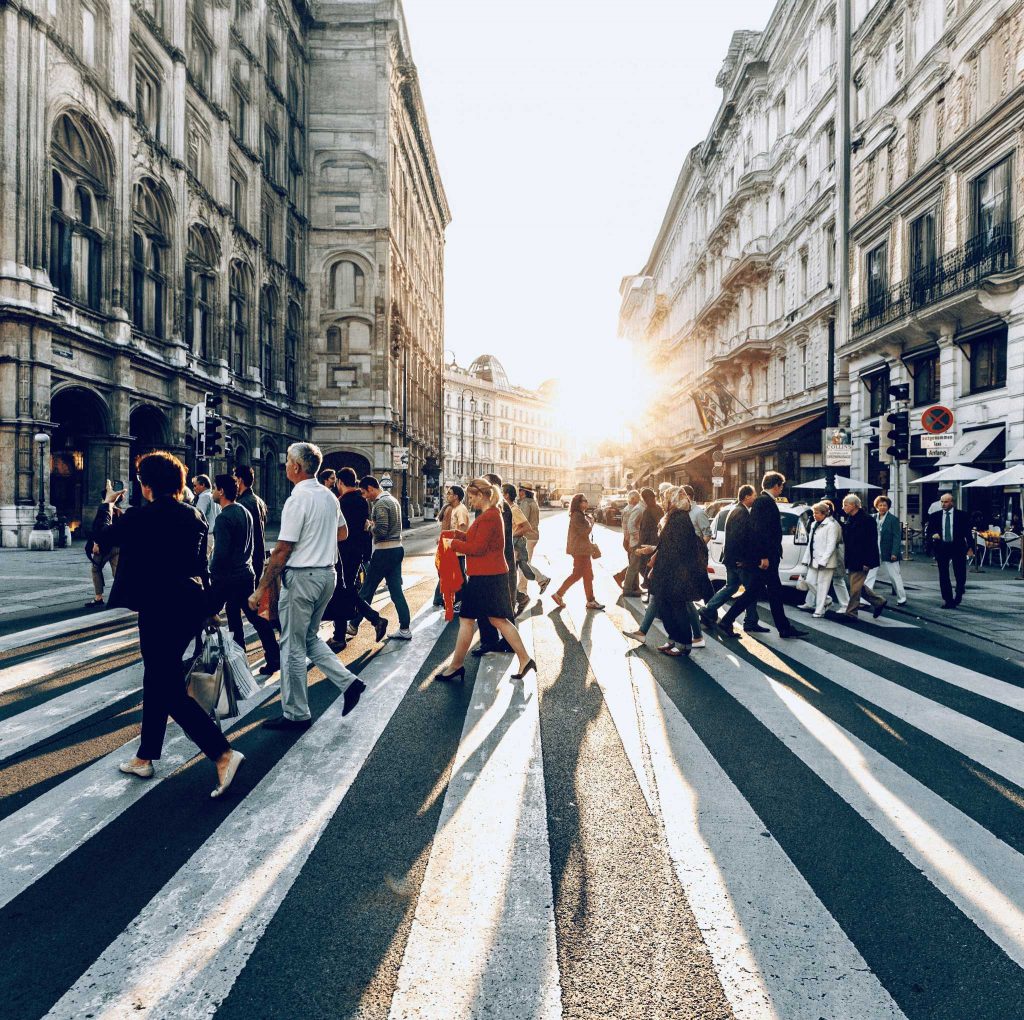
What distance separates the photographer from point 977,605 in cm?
1141

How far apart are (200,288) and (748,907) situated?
30871mm

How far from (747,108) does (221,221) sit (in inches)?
967

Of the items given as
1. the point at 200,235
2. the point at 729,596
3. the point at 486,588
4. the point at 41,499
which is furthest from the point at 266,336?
the point at 486,588

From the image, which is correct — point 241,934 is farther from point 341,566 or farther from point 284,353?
point 284,353

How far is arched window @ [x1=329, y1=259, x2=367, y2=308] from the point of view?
4200 cm

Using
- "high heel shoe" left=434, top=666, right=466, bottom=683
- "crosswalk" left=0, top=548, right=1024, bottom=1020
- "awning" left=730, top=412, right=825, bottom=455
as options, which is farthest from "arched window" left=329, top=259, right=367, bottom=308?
"crosswalk" left=0, top=548, right=1024, bottom=1020

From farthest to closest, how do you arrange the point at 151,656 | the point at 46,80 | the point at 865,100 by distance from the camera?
the point at 865,100
the point at 46,80
the point at 151,656

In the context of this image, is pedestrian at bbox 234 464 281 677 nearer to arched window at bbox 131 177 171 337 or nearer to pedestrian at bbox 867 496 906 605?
pedestrian at bbox 867 496 906 605

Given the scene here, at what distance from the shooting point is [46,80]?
18.9 metres

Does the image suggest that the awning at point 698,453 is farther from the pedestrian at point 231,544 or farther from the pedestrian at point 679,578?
the pedestrian at point 231,544

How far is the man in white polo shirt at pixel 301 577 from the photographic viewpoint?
509 centimetres

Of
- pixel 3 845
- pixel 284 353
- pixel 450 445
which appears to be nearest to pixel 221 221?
pixel 284 353

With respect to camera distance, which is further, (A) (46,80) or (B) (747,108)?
(B) (747,108)

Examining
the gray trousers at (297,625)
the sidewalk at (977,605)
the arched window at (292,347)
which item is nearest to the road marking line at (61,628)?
the gray trousers at (297,625)
